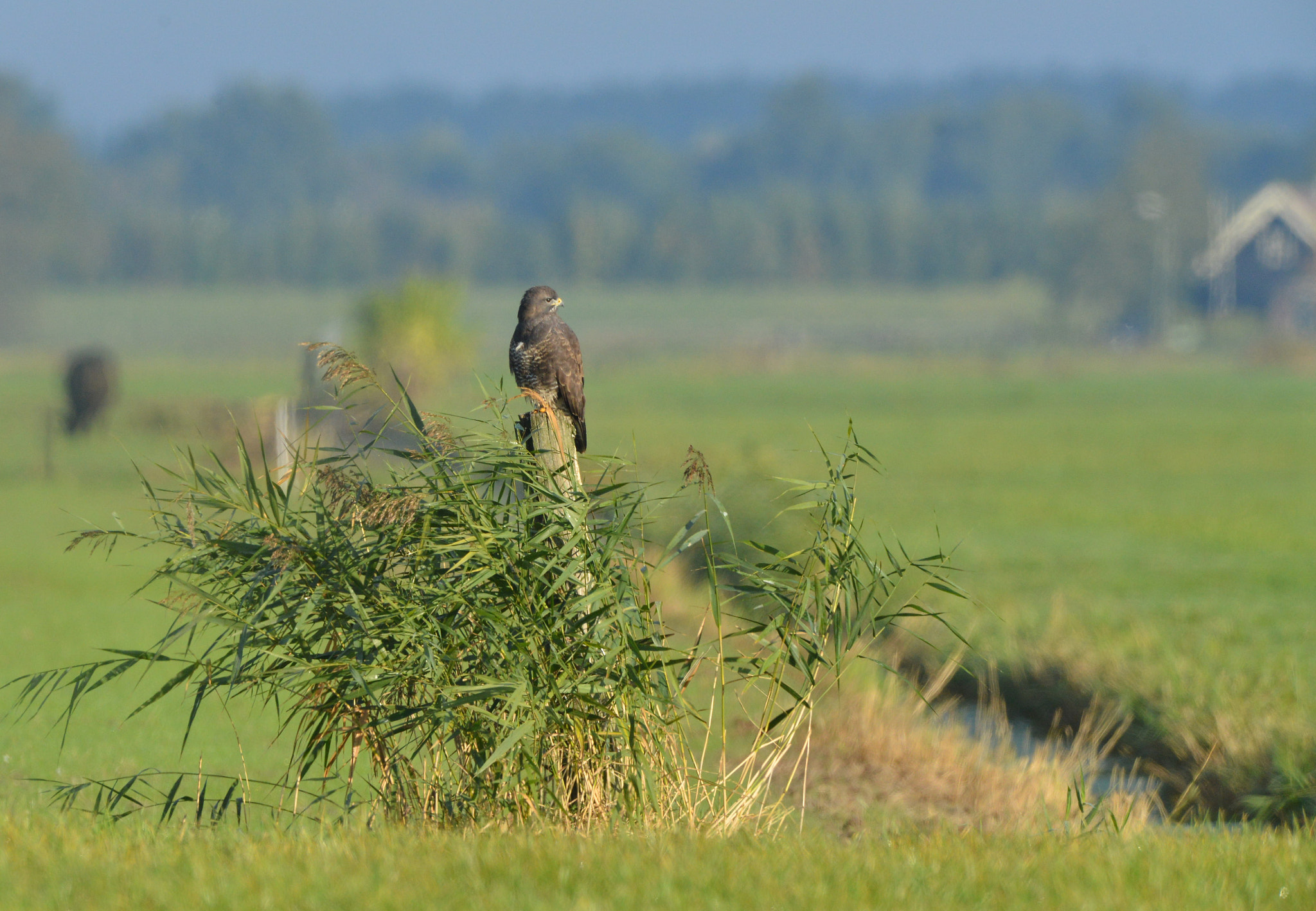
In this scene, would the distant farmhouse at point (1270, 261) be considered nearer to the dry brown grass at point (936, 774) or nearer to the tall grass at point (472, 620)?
the dry brown grass at point (936, 774)

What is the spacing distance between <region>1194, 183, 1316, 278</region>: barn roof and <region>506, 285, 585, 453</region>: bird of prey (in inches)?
3596

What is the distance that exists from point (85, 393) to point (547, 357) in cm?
3296

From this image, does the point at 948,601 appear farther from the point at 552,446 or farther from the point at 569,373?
the point at 552,446

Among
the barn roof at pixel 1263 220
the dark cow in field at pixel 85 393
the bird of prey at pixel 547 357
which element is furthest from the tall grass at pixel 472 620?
the barn roof at pixel 1263 220

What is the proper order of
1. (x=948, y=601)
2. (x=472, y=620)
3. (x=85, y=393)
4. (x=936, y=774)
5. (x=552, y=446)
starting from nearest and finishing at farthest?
1. (x=472, y=620)
2. (x=552, y=446)
3. (x=936, y=774)
4. (x=948, y=601)
5. (x=85, y=393)

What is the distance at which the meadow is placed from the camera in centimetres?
544

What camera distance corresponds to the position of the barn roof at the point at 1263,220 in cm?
9131

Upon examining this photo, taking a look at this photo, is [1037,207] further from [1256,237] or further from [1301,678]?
[1301,678]

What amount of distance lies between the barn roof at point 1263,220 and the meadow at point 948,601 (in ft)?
75.8

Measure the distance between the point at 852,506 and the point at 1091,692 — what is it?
5.84 metres

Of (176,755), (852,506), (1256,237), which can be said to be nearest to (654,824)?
(852,506)

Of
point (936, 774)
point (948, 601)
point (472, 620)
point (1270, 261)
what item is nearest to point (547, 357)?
point (472, 620)

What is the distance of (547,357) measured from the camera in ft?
24.1

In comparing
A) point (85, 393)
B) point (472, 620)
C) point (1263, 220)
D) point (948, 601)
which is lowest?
point (948, 601)
